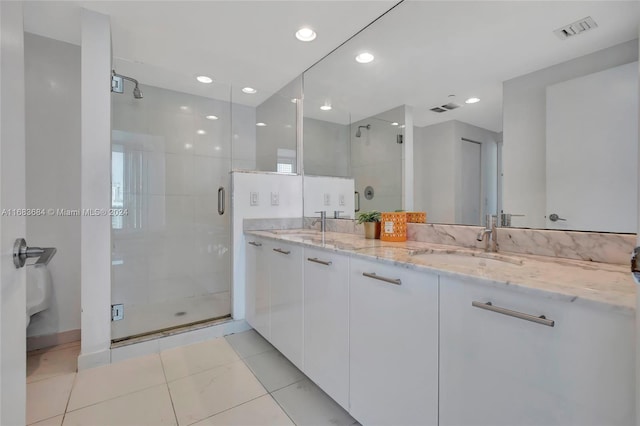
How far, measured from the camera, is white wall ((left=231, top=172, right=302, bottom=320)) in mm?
2398

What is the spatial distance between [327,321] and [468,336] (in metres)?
0.71

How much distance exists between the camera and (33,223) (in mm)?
2100

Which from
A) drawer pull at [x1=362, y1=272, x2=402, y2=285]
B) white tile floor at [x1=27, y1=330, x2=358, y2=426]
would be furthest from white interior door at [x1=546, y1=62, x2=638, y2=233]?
white tile floor at [x1=27, y1=330, x2=358, y2=426]

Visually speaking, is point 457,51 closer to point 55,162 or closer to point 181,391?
point 181,391

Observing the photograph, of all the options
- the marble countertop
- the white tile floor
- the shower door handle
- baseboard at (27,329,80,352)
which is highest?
the shower door handle

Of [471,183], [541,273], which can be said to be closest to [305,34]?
[471,183]

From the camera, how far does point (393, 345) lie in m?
1.08

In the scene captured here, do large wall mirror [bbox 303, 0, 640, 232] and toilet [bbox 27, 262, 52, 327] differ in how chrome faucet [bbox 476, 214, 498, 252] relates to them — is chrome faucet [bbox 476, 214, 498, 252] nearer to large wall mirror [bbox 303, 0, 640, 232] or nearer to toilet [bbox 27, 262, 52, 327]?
large wall mirror [bbox 303, 0, 640, 232]

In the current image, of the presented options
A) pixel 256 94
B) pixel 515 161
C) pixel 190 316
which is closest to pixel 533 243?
pixel 515 161

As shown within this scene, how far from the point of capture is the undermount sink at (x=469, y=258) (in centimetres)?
118

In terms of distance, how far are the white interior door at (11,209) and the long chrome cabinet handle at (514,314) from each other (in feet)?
3.75

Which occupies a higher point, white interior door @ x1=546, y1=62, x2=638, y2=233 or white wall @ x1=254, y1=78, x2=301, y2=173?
white wall @ x1=254, y1=78, x2=301, y2=173

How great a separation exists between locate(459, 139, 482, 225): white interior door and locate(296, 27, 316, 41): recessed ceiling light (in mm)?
1332

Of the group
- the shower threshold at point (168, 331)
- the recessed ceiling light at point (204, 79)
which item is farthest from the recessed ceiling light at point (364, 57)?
Result: the shower threshold at point (168, 331)
